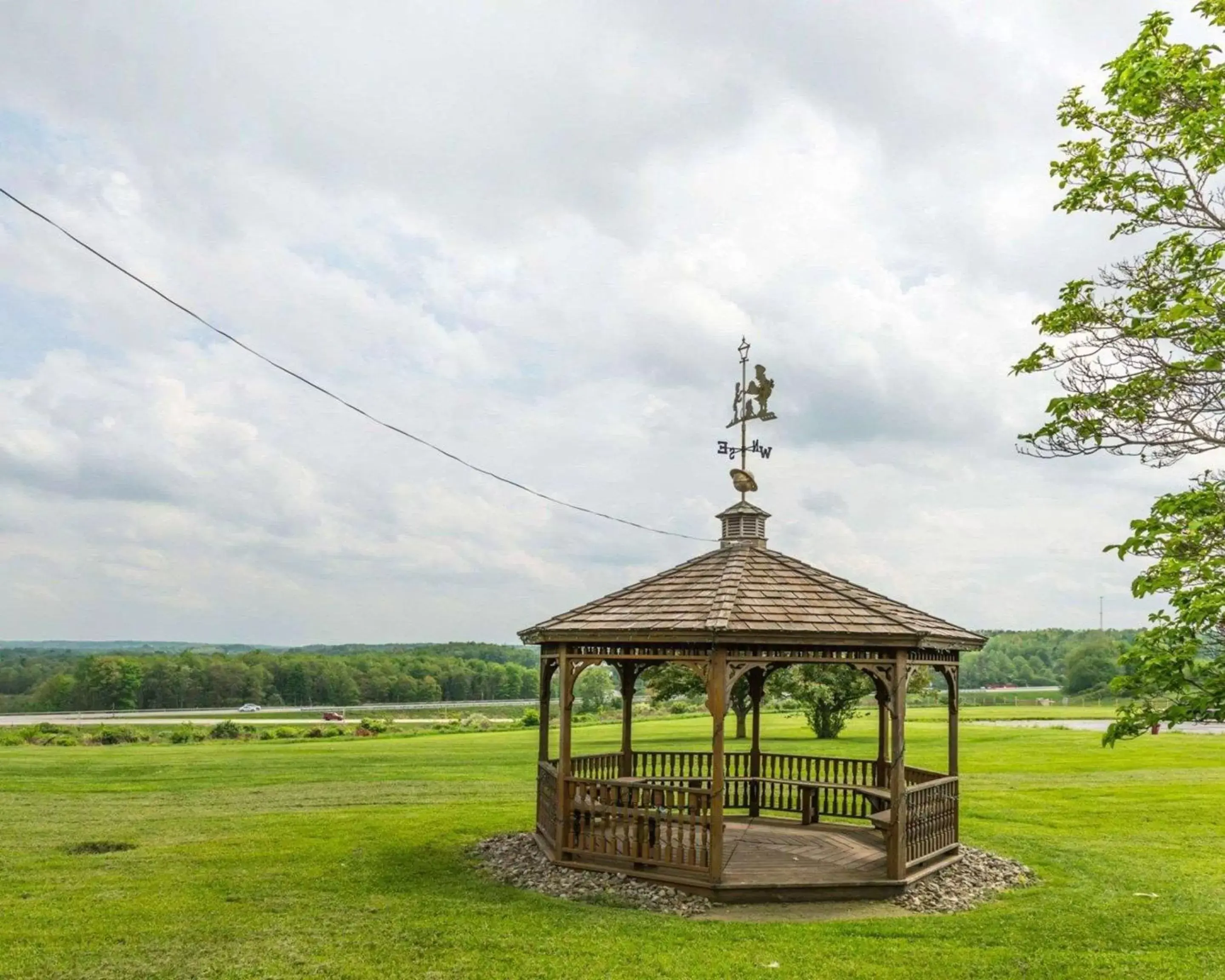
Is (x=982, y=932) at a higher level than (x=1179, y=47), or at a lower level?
lower

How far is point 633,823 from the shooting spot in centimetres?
1213

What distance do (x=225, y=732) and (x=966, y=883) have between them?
33.6 metres

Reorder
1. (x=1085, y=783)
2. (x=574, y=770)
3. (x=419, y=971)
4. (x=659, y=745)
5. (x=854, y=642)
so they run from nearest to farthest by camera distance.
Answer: (x=419, y=971) < (x=854, y=642) < (x=574, y=770) < (x=1085, y=783) < (x=659, y=745)

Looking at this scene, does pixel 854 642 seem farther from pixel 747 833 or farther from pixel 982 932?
pixel 747 833

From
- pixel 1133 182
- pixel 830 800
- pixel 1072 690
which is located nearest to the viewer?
pixel 1133 182

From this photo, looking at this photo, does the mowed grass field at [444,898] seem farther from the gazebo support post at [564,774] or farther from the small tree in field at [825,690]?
the small tree in field at [825,690]

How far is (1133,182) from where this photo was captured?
8781 millimetres

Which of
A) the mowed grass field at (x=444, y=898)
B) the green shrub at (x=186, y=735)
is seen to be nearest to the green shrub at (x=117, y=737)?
the green shrub at (x=186, y=735)

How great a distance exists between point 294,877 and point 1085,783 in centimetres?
1874

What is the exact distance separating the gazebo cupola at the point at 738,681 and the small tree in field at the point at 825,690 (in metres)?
18.3

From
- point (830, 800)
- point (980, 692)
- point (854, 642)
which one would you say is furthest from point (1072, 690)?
point (854, 642)

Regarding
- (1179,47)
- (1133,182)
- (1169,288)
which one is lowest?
(1169,288)

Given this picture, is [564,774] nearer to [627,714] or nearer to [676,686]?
[627,714]

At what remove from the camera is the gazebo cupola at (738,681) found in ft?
36.6
